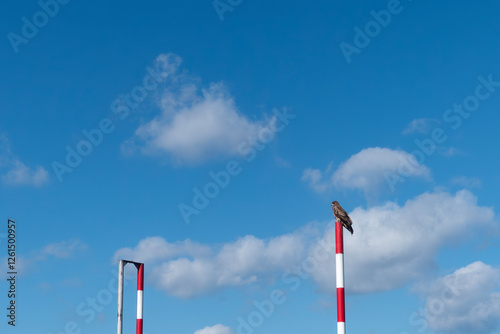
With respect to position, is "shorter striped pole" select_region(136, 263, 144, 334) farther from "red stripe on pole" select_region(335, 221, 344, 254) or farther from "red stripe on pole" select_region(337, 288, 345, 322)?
"red stripe on pole" select_region(335, 221, 344, 254)

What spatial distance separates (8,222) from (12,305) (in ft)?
18.5

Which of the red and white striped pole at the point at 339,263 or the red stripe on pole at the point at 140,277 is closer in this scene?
the red and white striped pole at the point at 339,263

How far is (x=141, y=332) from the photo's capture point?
3759cm

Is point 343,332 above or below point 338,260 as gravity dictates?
below

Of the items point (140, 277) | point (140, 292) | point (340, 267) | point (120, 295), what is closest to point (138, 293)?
point (140, 292)

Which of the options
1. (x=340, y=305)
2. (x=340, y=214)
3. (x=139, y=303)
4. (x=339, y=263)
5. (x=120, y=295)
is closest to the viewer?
(x=340, y=305)

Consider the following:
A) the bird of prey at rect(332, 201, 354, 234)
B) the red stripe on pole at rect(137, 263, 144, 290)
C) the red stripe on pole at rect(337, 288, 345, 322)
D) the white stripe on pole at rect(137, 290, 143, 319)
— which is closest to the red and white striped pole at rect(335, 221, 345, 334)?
the red stripe on pole at rect(337, 288, 345, 322)

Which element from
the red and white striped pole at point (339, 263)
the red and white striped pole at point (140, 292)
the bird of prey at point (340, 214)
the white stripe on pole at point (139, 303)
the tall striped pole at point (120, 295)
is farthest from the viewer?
the white stripe on pole at point (139, 303)

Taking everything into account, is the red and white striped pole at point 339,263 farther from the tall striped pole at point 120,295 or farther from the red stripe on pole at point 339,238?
the tall striped pole at point 120,295

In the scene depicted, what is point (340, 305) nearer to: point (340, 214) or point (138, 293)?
point (340, 214)

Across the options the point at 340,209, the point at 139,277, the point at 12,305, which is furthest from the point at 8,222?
the point at 340,209

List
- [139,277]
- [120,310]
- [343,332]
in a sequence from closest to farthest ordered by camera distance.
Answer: [343,332] → [120,310] → [139,277]

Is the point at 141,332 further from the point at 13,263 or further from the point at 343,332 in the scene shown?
the point at 343,332

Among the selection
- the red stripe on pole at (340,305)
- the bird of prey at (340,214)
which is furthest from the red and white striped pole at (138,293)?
the bird of prey at (340,214)
